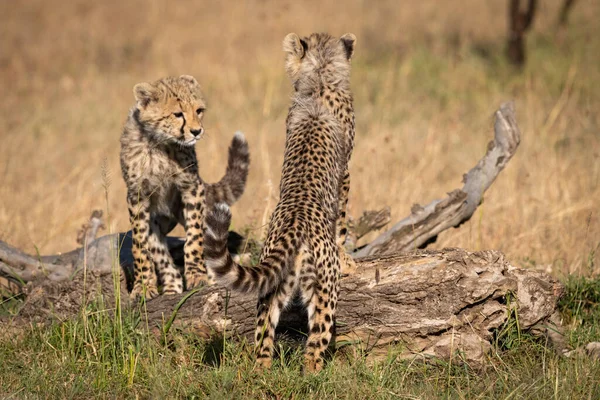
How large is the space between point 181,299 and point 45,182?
426cm

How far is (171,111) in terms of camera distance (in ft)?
15.9

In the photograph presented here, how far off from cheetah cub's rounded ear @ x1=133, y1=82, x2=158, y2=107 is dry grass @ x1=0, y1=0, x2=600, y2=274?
0.94 meters

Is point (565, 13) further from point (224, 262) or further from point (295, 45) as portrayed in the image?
point (224, 262)

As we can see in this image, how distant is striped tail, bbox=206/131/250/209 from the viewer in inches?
→ 215

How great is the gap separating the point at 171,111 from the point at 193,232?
0.77m

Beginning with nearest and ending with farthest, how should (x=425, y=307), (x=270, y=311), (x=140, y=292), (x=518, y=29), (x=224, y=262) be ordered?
1. (x=224, y=262)
2. (x=270, y=311)
3. (x=425, y=307)
4. (x=140, y=292)
5. (x=518, y=29)

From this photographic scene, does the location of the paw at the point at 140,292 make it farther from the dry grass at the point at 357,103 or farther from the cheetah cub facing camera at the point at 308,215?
the cheetah cub facing camera at the point at 308,215

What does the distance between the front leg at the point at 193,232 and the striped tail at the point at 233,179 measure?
1.19ft

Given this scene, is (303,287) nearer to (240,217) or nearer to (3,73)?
(240,217)

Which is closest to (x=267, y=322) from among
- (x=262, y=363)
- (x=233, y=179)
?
(x=262, y=363)

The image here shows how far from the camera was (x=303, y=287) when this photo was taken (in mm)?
3725

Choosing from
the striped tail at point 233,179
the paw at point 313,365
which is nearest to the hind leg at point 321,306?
the paw at point 313,365

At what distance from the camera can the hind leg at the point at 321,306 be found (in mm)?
3758

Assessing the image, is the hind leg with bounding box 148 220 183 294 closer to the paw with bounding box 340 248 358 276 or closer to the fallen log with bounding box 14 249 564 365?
the fallen log with bounding box 14 249 564 365
